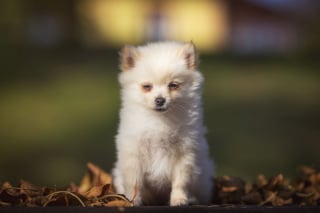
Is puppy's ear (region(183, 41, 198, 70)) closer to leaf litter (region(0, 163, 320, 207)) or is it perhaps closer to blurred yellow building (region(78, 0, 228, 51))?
leaf litter (region(0, 163, 320, 207))

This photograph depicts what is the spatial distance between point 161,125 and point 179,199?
0.52 m

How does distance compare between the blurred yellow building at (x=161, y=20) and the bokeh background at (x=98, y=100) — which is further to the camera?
the blurred yellow building at (x=161, y=20)

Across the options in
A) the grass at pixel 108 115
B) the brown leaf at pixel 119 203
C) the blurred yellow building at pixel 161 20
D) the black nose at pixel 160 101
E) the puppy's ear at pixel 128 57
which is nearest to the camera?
the brown leaf at pixel 119 203

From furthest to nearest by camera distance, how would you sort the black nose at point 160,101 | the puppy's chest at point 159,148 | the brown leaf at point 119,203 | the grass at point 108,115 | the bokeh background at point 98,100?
the bokeh background at point 98,100, the grass at point 108,115, the puppy's chest at point 159,148, the black nose at point 160,101, the brown leaf at point 119,203

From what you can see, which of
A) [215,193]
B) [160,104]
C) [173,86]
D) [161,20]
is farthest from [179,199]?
[161,20]

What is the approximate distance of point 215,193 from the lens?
18.1 feet

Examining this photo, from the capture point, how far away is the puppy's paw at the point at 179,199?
4.67 meters

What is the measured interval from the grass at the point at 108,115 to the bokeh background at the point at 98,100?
19 mm

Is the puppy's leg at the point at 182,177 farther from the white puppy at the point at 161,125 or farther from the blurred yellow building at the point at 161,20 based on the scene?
the blurred yellow building at the point at 161,20

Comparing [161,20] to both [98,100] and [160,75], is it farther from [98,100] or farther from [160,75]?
[160,75]

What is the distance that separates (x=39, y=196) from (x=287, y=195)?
195 centimetres

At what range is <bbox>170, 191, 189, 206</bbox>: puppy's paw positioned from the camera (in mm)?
4668

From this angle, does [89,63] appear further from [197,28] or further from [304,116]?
[197,28]

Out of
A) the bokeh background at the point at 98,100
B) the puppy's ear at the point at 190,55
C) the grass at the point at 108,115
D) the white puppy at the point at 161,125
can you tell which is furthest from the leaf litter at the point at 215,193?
the grass at the point at 108,115
